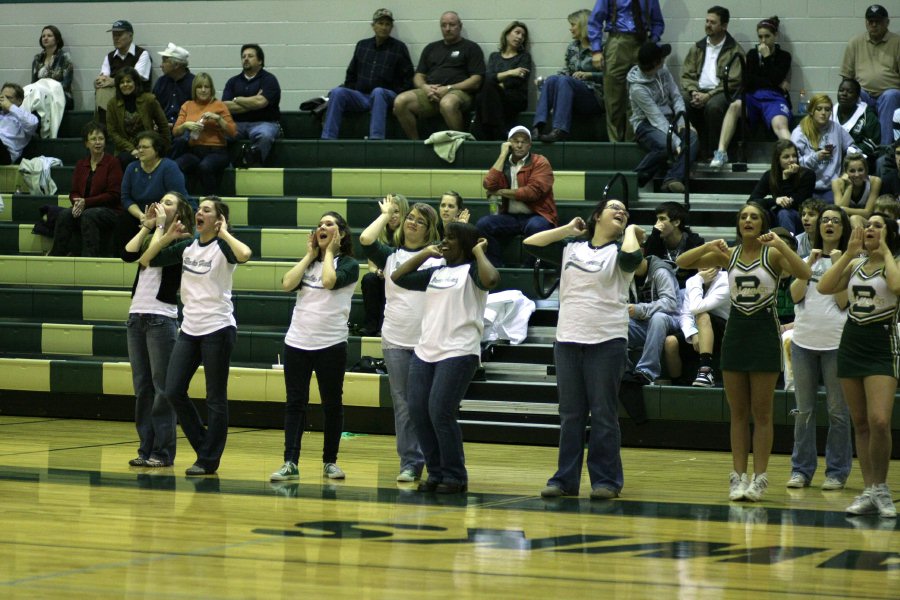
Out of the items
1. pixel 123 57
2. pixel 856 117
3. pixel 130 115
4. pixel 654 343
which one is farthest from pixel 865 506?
pixel 123 57

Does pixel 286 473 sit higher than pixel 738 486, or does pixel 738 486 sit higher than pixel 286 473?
pixel 738 486

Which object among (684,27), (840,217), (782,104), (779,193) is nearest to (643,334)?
(779,193)

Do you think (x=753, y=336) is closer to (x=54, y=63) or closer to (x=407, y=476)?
(x=407, y=476)

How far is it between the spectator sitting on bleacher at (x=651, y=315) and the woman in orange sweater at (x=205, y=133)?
14.4ft

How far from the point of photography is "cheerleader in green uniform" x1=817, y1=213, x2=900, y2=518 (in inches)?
231

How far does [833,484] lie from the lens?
6895 mm

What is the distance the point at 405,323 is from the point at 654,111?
5059 millimetres

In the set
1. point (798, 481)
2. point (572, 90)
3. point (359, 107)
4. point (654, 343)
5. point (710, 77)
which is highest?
point (710, 77)

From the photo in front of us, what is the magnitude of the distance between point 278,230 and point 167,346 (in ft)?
13.3

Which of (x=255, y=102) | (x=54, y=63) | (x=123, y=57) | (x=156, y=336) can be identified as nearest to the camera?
(x=156, y=336)

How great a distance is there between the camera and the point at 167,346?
7.32 meters

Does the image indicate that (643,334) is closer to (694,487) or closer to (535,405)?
(535,405)

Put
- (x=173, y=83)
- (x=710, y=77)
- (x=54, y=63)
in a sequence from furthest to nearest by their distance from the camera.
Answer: (x=54, y=63)
(x=173, y=83)
(x=710, y=77)

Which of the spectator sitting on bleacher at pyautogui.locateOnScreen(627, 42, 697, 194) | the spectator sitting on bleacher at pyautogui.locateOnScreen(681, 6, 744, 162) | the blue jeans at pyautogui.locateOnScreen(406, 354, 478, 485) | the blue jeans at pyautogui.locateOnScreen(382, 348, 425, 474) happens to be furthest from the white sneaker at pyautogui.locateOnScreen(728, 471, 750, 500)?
the spectator sitting on bleacher at pyautogui.locateOnScreen(681, 6, 744, 162)
